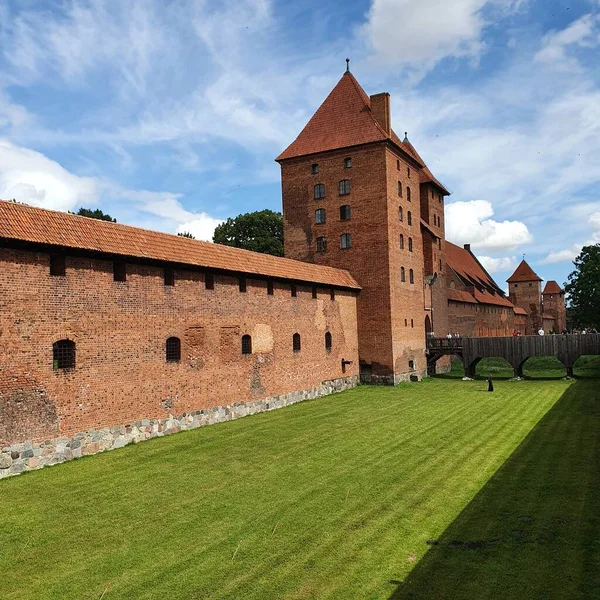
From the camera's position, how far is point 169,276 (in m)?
15.5

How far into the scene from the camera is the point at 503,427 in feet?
50.6

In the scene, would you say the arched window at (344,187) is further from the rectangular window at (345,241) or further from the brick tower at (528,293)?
the brick tower at (528,293)

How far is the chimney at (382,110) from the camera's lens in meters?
27.1

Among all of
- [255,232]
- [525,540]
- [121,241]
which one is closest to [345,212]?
[121,241]

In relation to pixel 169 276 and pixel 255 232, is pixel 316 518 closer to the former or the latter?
pixel 169 276

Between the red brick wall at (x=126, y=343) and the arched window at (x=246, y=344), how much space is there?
0.25 metres

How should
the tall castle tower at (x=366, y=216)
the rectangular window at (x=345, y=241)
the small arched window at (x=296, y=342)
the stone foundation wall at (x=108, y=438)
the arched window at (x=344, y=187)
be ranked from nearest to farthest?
the stone foundation wall at (x=108, y=438) < the small arched window at (x=296, y=342) < the tall castle tower at (x=366, y=216) < the rectangular window at (x=345, y=241) < the arched window at (x=344, y=187)

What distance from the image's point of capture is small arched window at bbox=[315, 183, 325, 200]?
27750 mm

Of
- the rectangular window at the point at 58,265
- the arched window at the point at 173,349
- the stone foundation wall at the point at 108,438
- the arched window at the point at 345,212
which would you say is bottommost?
the stone foundation wall at the point at 108,438

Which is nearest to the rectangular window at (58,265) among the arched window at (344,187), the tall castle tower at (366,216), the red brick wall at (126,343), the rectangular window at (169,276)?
the red brick wall at (126,343)

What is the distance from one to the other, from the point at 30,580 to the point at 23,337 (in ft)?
19.7

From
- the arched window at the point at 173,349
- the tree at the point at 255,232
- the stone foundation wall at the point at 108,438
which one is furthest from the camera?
the tree at the point at 255,232

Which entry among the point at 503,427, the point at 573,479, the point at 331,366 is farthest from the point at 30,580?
the point at 331,366

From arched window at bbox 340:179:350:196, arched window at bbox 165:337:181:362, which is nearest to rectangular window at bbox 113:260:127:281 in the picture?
arched window at bbox 165:337:181:362
